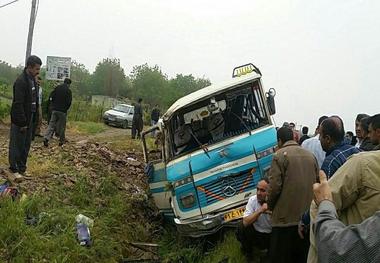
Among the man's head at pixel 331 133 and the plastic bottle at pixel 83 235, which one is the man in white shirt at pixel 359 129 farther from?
the plastic bottle at pixel 83 235

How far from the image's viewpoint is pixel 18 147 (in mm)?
→ 7574

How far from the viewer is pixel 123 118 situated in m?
29.3

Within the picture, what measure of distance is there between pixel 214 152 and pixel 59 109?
5.85 m

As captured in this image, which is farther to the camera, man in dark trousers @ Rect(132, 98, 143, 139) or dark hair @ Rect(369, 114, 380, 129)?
man in dark trousers @ Rect(132, 98, 143, 139)

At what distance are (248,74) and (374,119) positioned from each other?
3657mm

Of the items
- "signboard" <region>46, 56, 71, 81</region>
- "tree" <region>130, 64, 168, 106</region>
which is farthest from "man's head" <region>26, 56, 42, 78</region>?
"tree" <region>130, 64, 168, 106</region>

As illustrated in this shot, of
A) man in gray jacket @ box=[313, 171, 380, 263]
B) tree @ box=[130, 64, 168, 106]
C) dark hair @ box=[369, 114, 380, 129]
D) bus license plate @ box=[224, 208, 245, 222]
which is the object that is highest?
tree @ box=[130, 64, 168, 106]

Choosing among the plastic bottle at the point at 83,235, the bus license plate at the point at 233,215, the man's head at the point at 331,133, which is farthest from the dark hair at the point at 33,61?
the man's head at the point at 331,133

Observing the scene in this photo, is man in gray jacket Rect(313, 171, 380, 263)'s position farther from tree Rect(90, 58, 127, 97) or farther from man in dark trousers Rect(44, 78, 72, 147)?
tree Rect(90, 58, 127, 97)

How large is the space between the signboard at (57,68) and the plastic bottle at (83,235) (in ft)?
33.0

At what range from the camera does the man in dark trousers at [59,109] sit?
38.0ft

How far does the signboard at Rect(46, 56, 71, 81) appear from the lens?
15.9m

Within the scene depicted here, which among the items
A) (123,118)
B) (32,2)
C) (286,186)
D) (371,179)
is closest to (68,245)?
(286,186)

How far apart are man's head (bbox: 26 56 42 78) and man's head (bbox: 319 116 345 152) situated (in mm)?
4634
